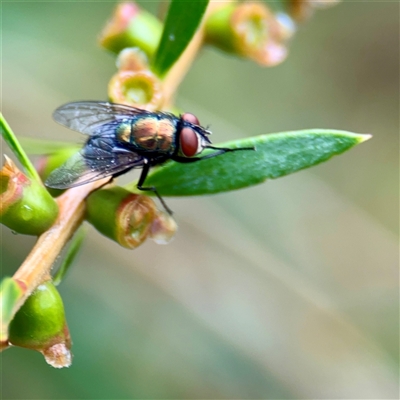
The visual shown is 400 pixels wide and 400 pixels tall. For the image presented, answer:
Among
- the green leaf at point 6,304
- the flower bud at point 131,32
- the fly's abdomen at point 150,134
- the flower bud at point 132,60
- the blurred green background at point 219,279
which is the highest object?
the flower bud at point 131,32

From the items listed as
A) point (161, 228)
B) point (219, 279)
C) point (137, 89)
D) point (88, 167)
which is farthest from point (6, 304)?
point (219, 279)

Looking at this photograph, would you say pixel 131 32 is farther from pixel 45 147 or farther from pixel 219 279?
pixel 219 279

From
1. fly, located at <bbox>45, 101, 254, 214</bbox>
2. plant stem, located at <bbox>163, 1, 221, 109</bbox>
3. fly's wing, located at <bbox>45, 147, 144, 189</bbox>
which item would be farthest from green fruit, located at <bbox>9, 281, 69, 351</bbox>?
plant stem, located at <bbox>163, 1, 221, 109</bbox>

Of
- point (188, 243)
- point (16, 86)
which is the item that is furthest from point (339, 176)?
point (16, 86)

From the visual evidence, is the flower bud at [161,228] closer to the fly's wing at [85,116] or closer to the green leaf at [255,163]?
the green leaf at [255,163]

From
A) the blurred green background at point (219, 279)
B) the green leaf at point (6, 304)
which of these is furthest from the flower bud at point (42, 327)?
the blurred green background at point (219, 279)

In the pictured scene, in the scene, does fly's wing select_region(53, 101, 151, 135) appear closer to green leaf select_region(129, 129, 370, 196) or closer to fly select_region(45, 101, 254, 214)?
fly select_region(45, 101, 254, 214)
